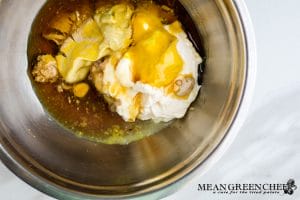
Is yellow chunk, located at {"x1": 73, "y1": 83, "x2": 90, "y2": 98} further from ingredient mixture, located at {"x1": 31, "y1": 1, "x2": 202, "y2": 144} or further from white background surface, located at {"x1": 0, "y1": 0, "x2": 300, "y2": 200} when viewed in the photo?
white background surface, located at {"x1": 0, "y1": 0, "x2": 300, "y2": 200}

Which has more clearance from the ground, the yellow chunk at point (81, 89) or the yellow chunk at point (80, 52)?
the yellow chunk at point (80, 52)

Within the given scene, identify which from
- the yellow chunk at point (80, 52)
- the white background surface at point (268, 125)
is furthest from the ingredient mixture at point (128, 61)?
the white background surface at point (268, 125)

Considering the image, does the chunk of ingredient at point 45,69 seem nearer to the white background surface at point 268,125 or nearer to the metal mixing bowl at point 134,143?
the metal mixing bowl at point 134,143

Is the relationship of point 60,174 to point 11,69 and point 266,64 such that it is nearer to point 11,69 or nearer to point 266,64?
point 11,69

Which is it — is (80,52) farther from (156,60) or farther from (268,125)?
(268,125)

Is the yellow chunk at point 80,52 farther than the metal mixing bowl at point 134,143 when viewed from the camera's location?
Yes

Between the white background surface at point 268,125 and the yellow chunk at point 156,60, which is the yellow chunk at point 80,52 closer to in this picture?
the yellow chunk at point 156,60

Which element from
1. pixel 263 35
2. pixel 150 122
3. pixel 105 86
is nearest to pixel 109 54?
pixel 105 86
